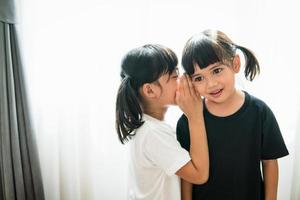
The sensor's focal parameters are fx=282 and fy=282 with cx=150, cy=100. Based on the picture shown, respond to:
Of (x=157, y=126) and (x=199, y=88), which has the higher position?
(x=199, y=88)

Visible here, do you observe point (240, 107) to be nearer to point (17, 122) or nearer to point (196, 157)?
point (196, 157)

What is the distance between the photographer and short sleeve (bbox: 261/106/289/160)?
3.56 ft

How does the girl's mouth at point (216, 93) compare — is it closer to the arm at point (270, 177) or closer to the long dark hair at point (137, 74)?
the long dark hair at point (137, 74)

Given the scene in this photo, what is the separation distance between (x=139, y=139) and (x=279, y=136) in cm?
54

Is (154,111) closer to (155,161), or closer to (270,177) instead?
(155,161)

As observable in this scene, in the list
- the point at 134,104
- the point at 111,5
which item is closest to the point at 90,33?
the point at 111,5

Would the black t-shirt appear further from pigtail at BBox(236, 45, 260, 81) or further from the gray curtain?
the gray curtain

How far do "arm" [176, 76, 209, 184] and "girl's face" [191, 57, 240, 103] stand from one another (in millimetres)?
39

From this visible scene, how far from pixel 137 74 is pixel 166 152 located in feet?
1.01

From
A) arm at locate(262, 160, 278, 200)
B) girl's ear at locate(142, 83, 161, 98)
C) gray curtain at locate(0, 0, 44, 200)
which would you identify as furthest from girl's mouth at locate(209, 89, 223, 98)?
gray curtain at locate(0, 0, 44, 200)

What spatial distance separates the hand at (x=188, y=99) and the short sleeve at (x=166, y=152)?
0.12 metres

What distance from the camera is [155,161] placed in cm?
106

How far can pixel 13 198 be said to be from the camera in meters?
1.59

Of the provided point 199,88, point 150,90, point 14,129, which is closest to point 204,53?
point 199,88
